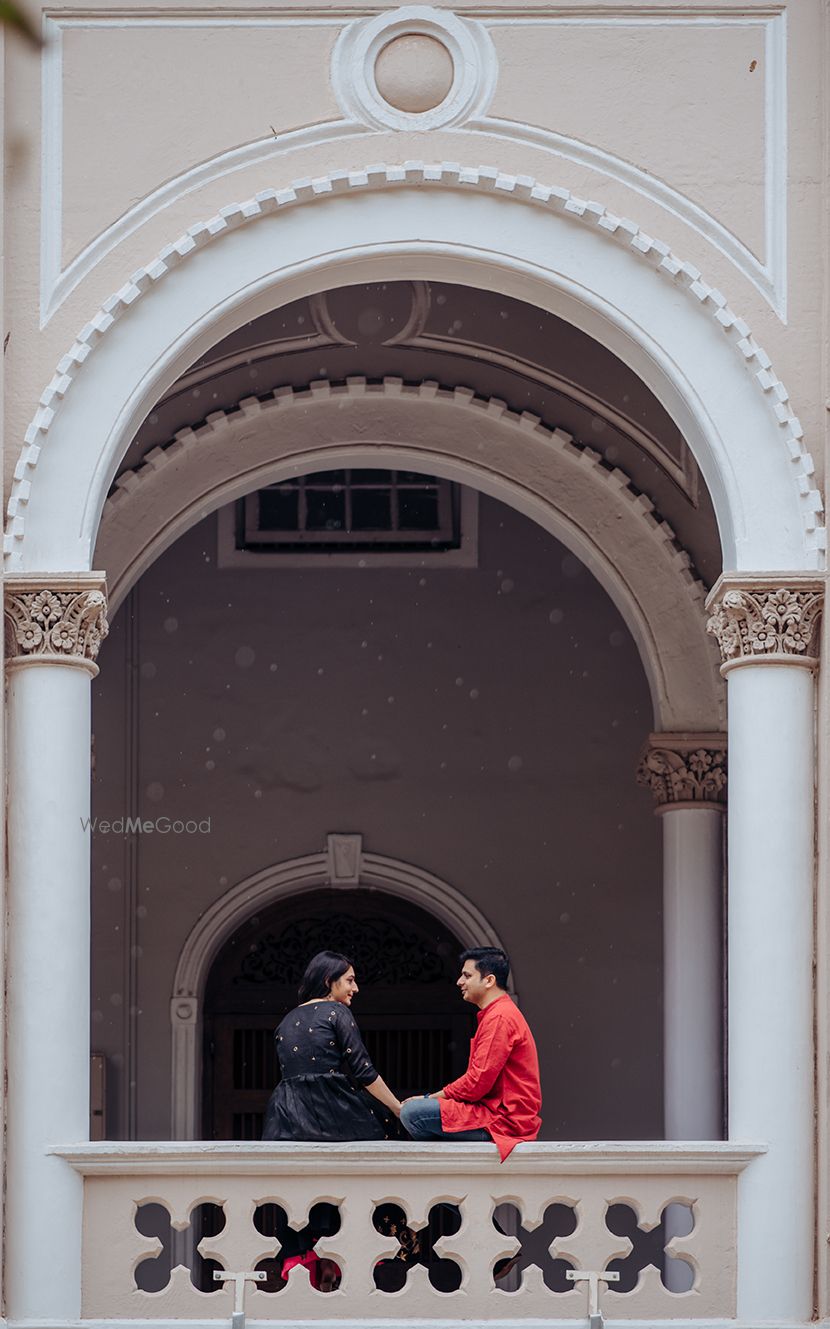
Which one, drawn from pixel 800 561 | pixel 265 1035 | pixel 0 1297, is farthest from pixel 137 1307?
pixel 265 1035

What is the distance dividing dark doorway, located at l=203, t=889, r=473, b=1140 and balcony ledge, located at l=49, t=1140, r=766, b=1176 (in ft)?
18.0

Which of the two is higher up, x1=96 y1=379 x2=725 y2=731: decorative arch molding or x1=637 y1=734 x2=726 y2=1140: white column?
x1=96 y1=379 x2=725 y2=731: decorative arch molding

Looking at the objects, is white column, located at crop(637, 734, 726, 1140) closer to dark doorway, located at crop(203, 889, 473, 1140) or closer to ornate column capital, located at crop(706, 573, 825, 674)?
dark doorway, located at crop(203, 889, 473, 1140)

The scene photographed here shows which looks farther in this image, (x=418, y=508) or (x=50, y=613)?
(x=418, y=508)

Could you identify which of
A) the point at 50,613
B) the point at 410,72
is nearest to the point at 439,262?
the point at 410,72

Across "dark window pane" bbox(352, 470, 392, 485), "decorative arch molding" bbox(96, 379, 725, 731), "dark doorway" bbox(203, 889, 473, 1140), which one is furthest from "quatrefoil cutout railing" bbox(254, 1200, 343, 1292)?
"dark window pane" bbox(352, 470, 392, 485)

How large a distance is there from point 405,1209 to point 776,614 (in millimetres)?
2529

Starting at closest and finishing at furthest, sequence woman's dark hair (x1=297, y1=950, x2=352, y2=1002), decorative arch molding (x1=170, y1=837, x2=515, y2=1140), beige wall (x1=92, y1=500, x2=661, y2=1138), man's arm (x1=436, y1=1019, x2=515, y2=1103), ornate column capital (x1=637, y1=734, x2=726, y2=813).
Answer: man's arm (x1=436, y1=1019, x2=515, y2=1103) → woman's dark hair (x1=297, y1=950, x2=352, y2=1002) → ornate column capital (x1=637, y1=734, x2=726, y2=813) → decorative arch molding (x1=170, y1=837, x2=515, y2=1140) → beige wall (x1=92, y1=500, x2=661, y2=1138)

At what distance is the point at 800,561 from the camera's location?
26.6ft

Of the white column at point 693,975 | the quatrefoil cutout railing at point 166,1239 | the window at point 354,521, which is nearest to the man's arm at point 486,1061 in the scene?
the white column at point 693,975

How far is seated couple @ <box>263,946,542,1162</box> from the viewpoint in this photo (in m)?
7.88

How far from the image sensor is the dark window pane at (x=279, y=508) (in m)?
13.6

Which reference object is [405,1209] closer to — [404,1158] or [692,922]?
[404,1158]

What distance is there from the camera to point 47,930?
25.7 ft
